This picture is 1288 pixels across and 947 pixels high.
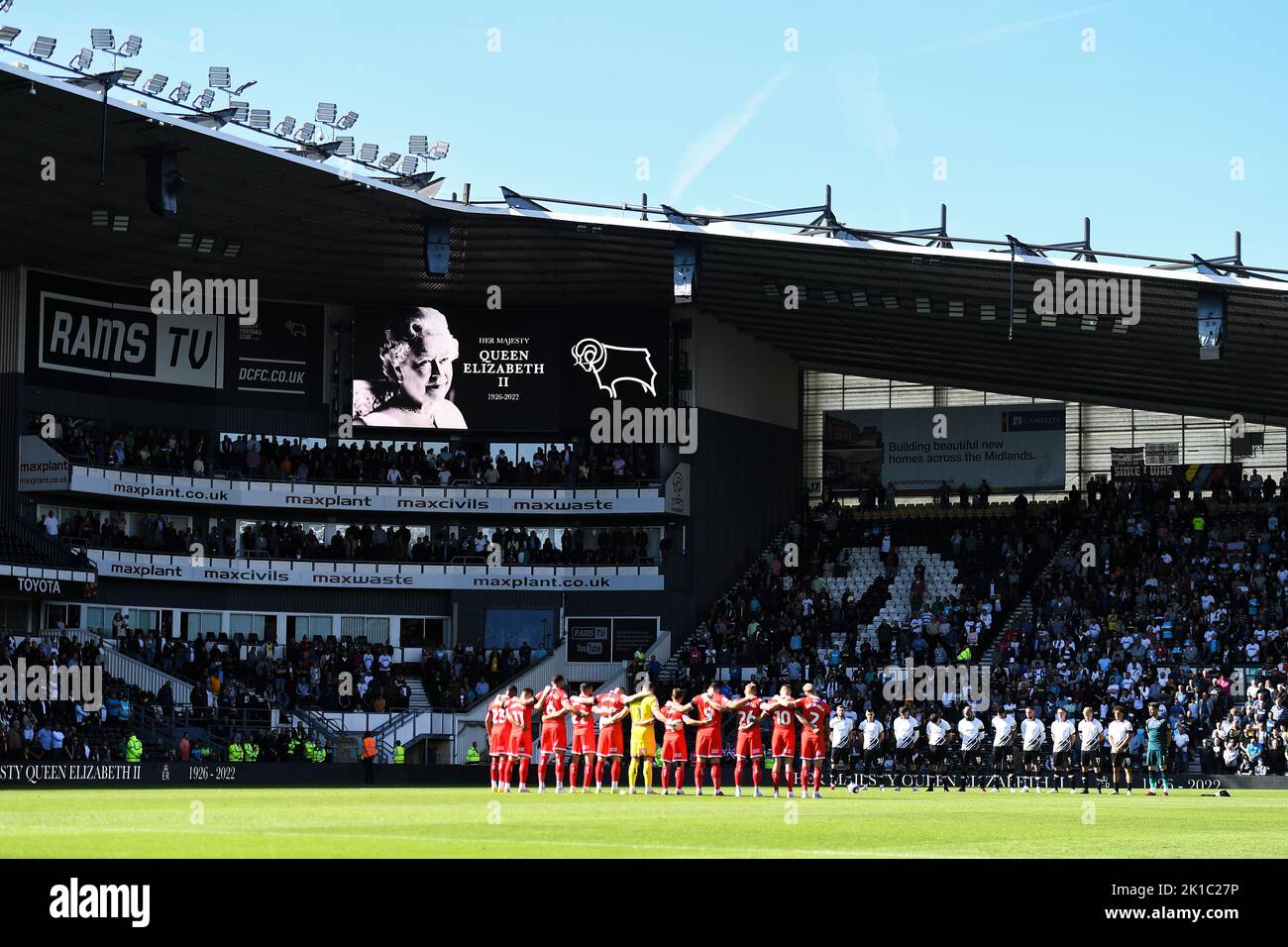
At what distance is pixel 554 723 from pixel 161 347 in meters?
28.8

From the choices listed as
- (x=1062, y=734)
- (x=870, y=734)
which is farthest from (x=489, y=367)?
(x=1062, y=734)

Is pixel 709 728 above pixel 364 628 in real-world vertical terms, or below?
below

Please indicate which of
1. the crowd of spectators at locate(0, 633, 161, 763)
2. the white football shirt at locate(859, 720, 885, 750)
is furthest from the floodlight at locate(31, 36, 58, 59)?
the white football shirt at locate(859, 720, 885, 750)

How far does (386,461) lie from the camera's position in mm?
57594

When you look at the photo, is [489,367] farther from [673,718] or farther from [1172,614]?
[673,718]

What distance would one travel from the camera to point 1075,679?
46.0 metres

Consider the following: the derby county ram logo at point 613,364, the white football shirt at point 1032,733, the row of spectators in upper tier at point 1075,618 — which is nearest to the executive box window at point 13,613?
the derby county ram logo at point 613,364

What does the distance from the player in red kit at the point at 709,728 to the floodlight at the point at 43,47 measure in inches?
756

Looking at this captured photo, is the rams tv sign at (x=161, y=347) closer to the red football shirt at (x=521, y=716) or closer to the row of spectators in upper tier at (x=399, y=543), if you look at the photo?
the row of spectators in upper tier at (x=399, y=543)

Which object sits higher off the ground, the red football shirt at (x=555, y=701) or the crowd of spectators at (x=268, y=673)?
the red football shirt at (x=555, y=701)

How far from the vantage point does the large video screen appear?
5728cm

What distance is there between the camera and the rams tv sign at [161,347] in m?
53.1
